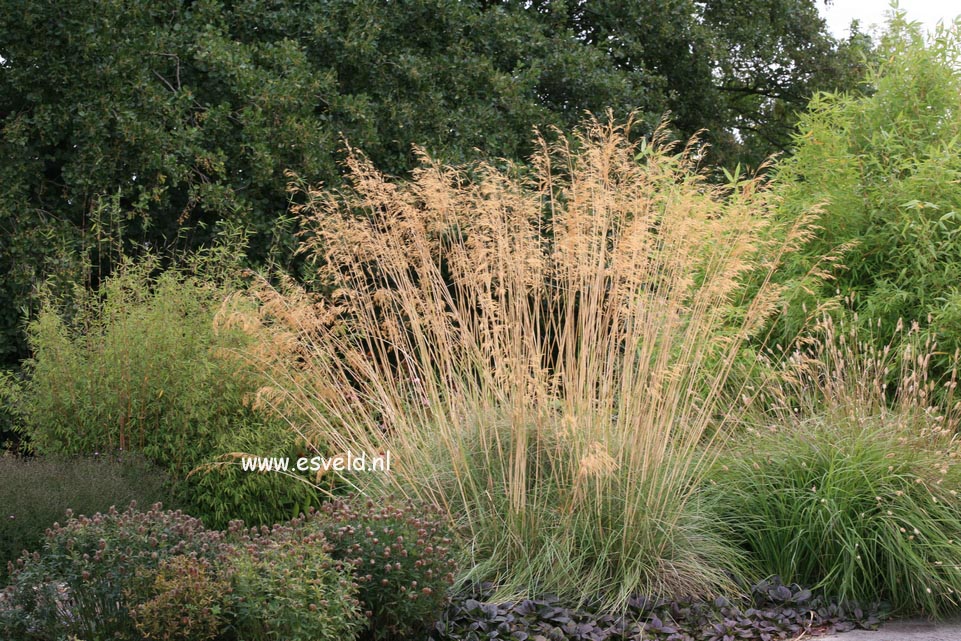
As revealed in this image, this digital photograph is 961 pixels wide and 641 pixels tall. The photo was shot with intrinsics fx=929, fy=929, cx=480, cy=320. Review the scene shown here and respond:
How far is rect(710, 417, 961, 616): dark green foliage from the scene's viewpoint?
13.3ft

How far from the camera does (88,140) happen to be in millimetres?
6891

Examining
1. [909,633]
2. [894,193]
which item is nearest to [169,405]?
[909,633]

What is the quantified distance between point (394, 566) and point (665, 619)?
3.99 feet

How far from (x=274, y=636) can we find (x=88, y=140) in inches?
201

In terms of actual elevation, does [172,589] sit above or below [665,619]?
above

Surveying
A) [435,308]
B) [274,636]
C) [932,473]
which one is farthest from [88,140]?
[932,473]

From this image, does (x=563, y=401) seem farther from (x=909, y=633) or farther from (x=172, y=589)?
(x=172, y=589)

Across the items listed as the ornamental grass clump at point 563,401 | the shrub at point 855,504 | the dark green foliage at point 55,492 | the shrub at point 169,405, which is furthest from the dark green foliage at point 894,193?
the dark green foliage at point 55,492

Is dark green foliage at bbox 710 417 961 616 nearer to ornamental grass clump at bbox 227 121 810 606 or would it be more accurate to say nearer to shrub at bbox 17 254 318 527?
ornamental grass clump at bbox 227 121 810 606

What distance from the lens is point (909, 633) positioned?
13.0ft

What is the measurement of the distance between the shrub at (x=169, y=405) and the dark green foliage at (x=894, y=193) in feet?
10.7

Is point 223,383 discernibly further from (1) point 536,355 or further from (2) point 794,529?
(2) point 794,529

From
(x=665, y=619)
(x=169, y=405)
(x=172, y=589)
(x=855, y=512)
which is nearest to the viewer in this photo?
(x=172, y=589)

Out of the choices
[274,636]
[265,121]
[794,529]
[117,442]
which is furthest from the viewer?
[265,121]
